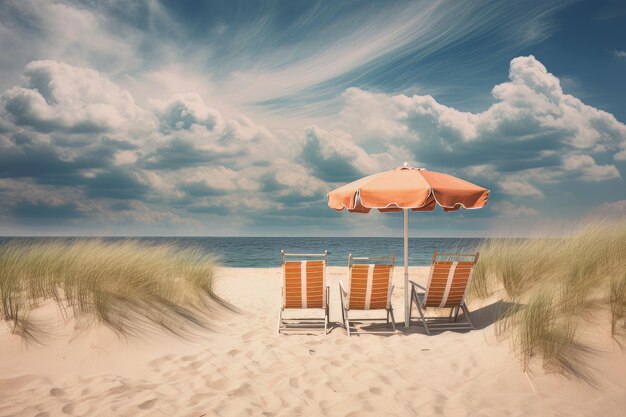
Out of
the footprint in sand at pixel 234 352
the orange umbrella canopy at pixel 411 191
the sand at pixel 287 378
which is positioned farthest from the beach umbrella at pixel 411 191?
the footprint in sand at pixel 234 352

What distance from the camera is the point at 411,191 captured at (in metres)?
5.58

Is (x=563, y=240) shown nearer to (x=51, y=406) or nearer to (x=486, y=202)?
(x=486, y=202)

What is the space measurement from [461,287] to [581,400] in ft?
9.05

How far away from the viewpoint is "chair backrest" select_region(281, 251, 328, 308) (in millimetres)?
6242

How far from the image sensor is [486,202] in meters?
5.91

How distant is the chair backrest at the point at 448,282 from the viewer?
20.2 ft

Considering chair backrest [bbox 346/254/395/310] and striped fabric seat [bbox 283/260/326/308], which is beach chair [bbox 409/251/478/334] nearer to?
chair backrest [bbox 346/254/395/310]

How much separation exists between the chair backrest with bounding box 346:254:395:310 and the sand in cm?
90

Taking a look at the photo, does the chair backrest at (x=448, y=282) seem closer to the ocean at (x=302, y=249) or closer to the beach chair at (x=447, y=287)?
the beach chair at (x=447, y=287)

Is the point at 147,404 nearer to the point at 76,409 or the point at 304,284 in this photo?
the point at 76,409

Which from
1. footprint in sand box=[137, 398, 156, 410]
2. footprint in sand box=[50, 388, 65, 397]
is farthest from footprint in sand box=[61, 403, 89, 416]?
footprint in sand box=[137, 398, 156, 410]

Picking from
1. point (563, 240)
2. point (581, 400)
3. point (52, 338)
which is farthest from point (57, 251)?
point (563, 240)

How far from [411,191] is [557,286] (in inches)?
78.5

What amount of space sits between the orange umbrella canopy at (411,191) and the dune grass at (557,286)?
1.45m
